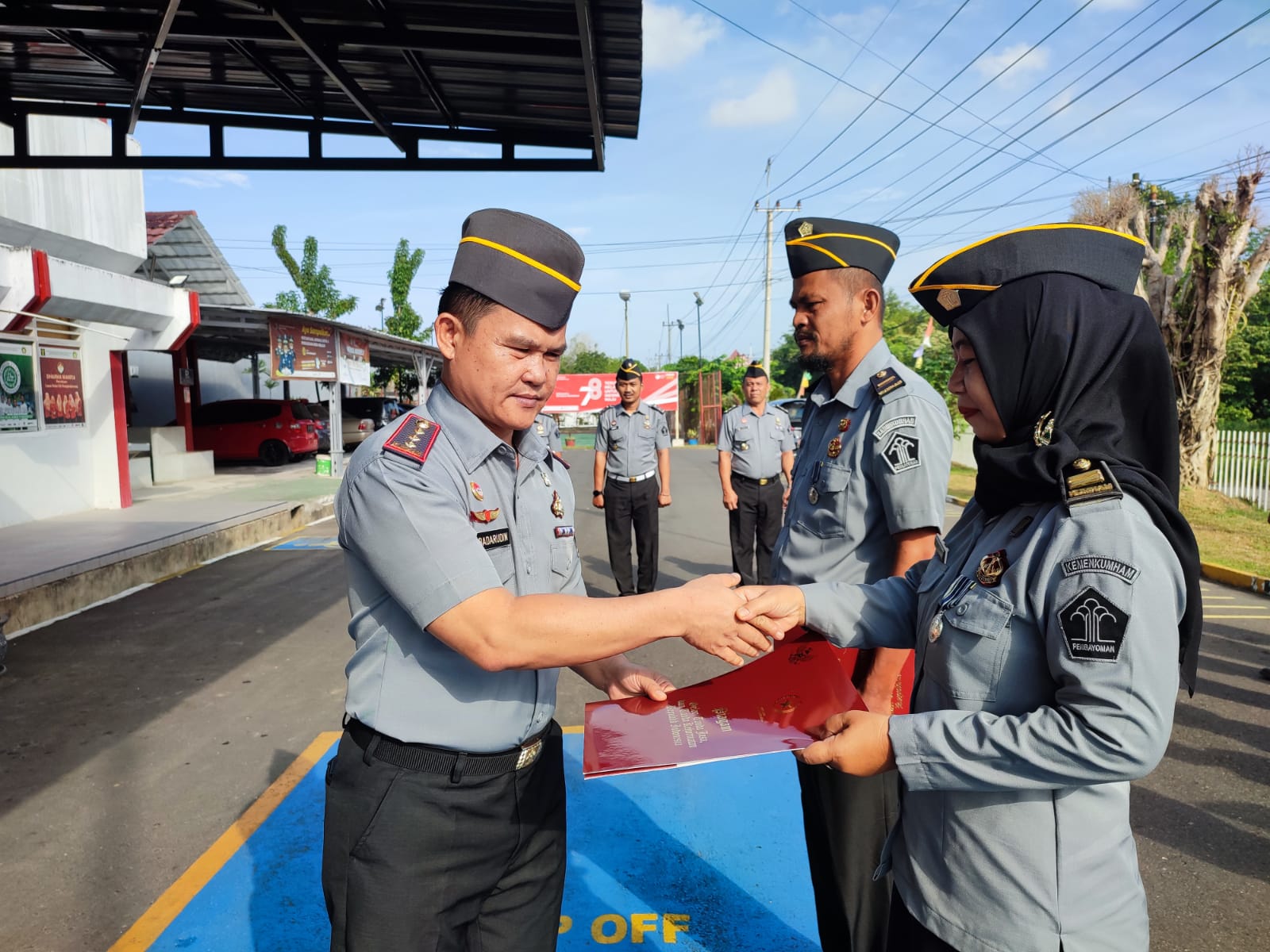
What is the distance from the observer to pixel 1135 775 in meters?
1.20

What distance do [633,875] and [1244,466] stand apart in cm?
1452

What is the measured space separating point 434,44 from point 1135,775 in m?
3.63

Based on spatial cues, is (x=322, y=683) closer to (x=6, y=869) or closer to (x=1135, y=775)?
(x=6, y=869)

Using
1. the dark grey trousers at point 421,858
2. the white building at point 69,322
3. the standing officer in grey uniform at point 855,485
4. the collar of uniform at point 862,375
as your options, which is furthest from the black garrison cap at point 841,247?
the white building at point 69,322

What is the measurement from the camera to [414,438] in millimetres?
1565

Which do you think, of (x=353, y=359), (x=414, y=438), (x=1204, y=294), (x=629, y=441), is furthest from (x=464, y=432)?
(x=353, y=359)

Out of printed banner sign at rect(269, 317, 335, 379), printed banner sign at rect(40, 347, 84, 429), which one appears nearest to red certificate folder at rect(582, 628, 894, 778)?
printed banner sign at rect(40, 347, 84, 429)

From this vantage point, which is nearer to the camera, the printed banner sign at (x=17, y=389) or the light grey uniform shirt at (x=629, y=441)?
the light grey uniform shirt at (x=629, y=441)

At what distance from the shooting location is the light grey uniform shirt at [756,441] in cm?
717

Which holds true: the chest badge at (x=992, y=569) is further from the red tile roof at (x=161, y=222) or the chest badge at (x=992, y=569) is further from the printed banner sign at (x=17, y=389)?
the red tile roof at (x=161, y=222)

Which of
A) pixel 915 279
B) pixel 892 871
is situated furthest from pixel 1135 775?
pixel 915 279

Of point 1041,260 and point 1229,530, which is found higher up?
point 1041,260

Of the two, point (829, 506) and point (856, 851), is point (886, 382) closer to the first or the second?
point (829, 506)

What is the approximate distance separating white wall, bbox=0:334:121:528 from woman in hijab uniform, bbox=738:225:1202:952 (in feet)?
35.7
